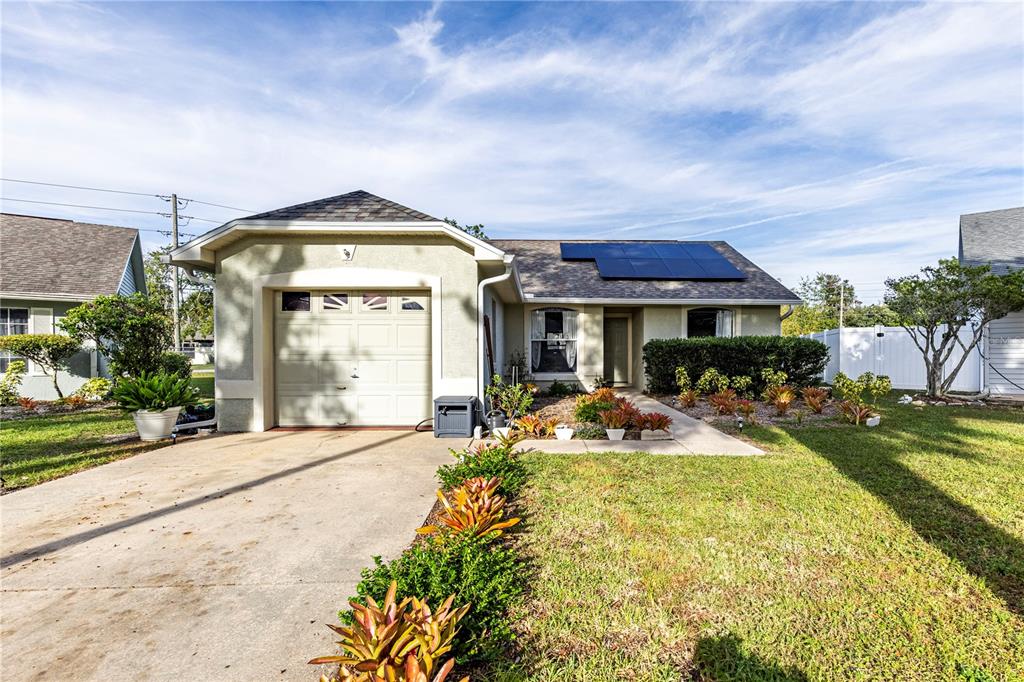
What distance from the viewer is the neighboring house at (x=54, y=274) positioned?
11.9 m

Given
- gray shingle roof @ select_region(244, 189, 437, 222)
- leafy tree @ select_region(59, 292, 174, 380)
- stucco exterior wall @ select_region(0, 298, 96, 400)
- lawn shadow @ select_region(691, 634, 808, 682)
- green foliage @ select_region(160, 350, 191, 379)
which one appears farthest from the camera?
stucco exterior wall @ select_region(0, 298, 96, 400)

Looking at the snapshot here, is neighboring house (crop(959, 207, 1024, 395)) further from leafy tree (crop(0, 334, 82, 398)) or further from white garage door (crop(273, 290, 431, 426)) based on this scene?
leafy tree (crop(0, 334, 82, 398))

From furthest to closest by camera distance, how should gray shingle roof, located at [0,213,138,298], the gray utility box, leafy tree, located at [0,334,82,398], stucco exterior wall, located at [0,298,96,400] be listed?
gray shingle roof, located at [0,213,138,298], stucco exterior wall, located at [0,298,96,400], leafy tree, located at [0,334,82,398], the gray utility box

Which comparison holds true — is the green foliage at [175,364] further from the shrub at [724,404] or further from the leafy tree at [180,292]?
the leafy tree at [180,292]

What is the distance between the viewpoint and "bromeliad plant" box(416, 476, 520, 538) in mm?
3304

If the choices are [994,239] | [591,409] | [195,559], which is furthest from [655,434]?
[994,239]

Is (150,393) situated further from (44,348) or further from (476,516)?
(44,348)

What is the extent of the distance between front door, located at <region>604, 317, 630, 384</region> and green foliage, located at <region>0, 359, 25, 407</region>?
51.7 feet

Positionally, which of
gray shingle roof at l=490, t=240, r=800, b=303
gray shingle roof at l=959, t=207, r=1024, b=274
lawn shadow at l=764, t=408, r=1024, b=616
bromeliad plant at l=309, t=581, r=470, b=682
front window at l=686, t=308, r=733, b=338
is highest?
gray shingle roof at l=959, t=207, r=1024, b=274

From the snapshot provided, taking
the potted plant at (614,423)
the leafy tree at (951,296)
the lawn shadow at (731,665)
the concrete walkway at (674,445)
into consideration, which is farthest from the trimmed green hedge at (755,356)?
the lawn shadow at (731,665)

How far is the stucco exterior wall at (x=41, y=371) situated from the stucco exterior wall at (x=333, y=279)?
8.38 m

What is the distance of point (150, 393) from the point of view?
700 cm

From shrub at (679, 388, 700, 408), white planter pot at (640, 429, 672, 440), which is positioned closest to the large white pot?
white planter pot at (640, 429, 672, 440)

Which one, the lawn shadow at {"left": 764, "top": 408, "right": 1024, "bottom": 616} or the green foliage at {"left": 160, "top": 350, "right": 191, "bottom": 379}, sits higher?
the green foliage at {"left": 160, "top": 350, "right": 191, "bottom": 379}
